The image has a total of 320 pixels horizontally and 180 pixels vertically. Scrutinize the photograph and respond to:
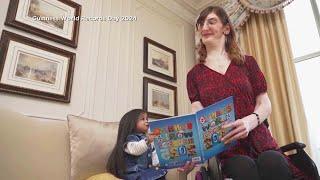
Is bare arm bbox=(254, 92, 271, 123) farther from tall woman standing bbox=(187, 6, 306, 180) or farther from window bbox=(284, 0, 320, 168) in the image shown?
window bbox=(284, 0, 320, 168)

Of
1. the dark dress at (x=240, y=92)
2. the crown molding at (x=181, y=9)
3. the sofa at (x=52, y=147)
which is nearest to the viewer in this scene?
the dark dress at (x=240, y=92)

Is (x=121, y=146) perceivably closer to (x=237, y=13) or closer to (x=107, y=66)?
(x=107, y=66)

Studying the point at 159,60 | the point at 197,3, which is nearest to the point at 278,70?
the point at 159,60

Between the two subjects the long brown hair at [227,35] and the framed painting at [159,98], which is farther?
the framed painting at [159,98]

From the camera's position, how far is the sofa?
4.07 ft

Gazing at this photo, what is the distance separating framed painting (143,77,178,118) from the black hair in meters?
0.55

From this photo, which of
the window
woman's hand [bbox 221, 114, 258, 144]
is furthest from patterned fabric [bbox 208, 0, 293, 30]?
woman's hand [bbox 221, 114, 258, 144]

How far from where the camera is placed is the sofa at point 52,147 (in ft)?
4.07

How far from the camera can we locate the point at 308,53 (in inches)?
94.3

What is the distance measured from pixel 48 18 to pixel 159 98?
1.21 m

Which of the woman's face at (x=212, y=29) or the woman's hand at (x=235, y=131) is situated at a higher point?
the woman's face at (x=212, y=29)

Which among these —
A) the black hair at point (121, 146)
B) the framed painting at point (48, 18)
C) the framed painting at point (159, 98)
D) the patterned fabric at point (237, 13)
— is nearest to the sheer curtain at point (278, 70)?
the patterned fabric at point (237, 13)

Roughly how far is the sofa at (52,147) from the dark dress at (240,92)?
63 cm

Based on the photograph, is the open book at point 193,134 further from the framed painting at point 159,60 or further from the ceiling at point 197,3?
the ceiling at point 197,3
